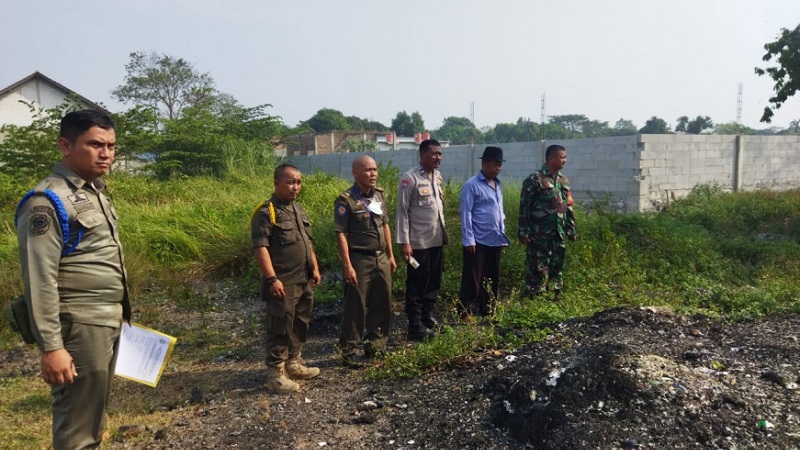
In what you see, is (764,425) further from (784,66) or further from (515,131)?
(515,131)

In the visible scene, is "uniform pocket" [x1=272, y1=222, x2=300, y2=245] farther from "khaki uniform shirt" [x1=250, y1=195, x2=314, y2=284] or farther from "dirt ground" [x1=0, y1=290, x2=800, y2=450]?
"dirt ground" [x1=0, y1=290, x2=800, y2=450]

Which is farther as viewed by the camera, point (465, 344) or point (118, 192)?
point (118, 192)

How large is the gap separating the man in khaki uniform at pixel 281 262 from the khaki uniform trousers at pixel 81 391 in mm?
1333

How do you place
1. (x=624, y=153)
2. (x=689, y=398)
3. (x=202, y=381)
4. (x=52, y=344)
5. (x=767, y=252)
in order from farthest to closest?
(x=624, y=153) → (x=767, y=252) → (x=202, y=381) → (x=689, y=398) → (x=52, y=344)

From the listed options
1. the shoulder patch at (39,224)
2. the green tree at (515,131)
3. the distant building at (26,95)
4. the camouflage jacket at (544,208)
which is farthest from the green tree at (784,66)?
the green tree at (515,131)

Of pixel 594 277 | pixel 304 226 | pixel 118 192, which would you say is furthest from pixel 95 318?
pixel 118 192

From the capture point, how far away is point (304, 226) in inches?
153

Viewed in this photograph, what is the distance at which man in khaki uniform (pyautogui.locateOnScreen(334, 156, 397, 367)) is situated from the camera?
160 inches

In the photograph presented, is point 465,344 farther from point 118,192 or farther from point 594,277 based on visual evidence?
point 118,192

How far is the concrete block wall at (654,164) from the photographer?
10.1 m

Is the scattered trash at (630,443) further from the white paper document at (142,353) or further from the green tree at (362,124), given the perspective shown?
the green tree at (362,124)

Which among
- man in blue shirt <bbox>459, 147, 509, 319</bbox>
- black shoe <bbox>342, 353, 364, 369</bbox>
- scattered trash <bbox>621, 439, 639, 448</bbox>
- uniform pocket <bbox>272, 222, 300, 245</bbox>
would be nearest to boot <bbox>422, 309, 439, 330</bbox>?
man in blue shirt <bbox>459, 147, 509, 319</bbox>

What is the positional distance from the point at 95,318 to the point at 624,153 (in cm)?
954

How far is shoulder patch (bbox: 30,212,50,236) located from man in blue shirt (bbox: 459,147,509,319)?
Answer: 3234mm
